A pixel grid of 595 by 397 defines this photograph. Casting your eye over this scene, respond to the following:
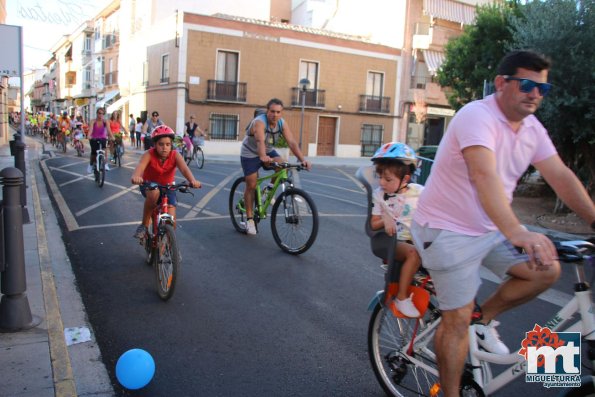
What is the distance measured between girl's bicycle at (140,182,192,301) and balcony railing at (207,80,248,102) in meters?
24.0

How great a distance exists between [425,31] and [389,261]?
32.2m

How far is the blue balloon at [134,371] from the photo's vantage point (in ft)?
10.2

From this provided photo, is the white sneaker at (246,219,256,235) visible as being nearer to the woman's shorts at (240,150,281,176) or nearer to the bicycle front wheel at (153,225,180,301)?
the woman's shorts at (240,150,281,176)

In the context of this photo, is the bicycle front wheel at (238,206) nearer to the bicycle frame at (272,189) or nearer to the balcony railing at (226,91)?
the bicycle frame at (272,189)

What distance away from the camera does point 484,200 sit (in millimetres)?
2283

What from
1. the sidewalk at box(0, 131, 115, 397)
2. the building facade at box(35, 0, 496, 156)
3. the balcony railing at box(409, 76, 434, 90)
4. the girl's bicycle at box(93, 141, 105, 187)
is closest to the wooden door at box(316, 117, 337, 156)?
the building facade at box(35, 0, 496, 156)

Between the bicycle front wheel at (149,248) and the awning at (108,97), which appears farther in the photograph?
the awning at (108,97)

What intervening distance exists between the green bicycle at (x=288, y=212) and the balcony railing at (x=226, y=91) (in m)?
22.4

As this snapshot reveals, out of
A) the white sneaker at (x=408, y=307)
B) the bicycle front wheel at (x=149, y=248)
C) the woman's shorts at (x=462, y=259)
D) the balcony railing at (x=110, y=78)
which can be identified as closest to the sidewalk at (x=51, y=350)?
the bicycle front wheel at (x=149, y=248)

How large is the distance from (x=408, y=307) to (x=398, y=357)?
0.40 m

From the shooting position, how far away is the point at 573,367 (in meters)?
2.37

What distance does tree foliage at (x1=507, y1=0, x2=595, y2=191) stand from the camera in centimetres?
891

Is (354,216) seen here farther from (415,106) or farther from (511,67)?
(415,106)

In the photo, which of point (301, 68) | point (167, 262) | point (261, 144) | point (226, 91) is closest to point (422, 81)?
point (301, 68)
